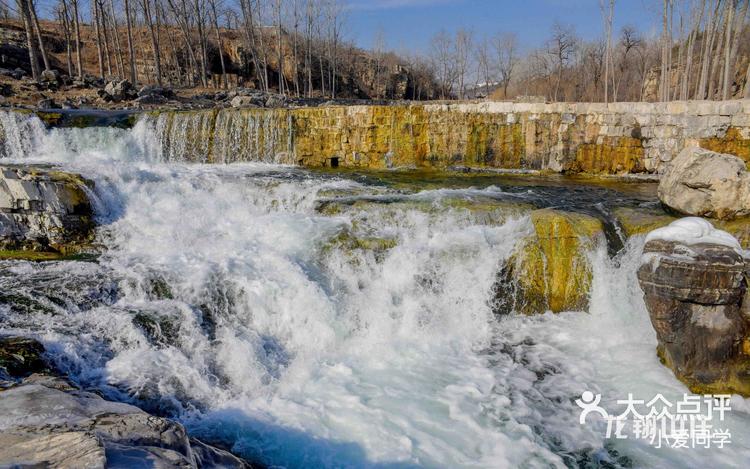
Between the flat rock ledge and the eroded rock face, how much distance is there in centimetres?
408

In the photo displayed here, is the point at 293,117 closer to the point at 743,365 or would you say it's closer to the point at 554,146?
the point at 554,146

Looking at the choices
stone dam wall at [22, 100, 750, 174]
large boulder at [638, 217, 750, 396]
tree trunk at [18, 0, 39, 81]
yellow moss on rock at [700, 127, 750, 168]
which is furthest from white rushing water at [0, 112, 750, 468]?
tree trunk at [18, 0, 39, 81]

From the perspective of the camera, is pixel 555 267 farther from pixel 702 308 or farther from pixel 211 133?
pixel 211 133

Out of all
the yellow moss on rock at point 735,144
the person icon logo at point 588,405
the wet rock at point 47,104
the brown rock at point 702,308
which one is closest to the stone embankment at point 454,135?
the yellow moss on rock at point 735,144

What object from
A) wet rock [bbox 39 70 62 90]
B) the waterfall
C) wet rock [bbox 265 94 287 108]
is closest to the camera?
the waterfall

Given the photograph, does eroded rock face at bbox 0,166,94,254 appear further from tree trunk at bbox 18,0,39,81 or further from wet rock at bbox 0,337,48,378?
tree trunk at bbox 18,0,39,81

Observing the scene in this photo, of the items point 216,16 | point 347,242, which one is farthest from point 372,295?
point 216,16

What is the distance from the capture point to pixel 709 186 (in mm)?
7414

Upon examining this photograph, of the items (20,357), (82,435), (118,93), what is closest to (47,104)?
(118,93)

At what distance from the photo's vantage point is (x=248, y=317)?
240 inches

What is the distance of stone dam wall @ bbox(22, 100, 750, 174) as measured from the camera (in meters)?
12.2

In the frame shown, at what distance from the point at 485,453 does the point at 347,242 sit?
3.65 metres

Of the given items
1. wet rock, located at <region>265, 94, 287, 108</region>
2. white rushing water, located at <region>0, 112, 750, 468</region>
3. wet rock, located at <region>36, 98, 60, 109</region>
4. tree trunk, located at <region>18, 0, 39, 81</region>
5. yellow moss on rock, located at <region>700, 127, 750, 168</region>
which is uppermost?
tree trunk, located at <region>18, 0, 39, 81</region>

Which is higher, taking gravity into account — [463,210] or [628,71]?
[628,71]
